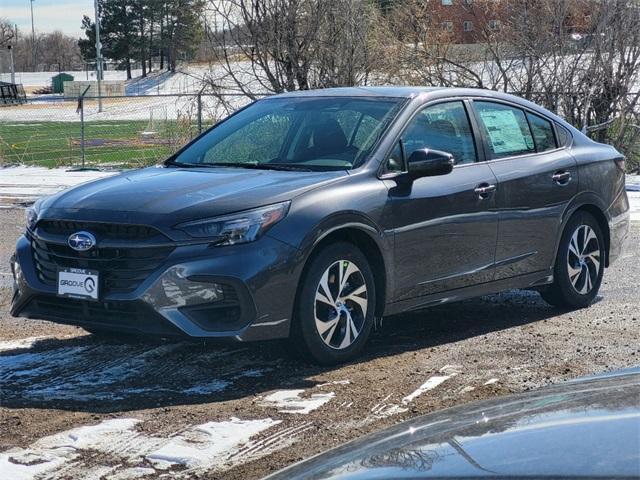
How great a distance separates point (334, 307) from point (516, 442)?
12.2ft

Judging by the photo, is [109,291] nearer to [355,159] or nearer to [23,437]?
[23,437]

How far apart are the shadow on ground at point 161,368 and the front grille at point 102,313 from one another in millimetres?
320

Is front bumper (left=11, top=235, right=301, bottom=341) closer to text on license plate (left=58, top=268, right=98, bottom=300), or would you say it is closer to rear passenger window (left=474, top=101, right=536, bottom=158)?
text on license plate (left=58, top=268, right=98, bottom=300)

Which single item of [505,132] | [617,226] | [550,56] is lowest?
[617,226]

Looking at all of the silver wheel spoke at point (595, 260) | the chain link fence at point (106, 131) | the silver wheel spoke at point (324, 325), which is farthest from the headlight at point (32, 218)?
the chain link fence at point (106, 131)

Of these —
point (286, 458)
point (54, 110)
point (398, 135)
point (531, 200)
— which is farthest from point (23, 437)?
point (54, 110)

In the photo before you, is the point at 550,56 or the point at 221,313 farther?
the point at 550,56

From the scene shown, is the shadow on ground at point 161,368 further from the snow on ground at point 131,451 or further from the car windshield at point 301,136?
the car windshield at point 301,136

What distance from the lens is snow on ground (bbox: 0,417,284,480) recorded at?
4.49m

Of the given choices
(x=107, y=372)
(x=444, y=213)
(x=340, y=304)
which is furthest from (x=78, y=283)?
(x=444, y=213)

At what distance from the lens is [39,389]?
18.9ft

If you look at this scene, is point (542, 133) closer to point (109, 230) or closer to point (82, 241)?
point (109, 230)

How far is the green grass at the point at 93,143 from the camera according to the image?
72.7ft

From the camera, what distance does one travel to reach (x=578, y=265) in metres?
7.97
